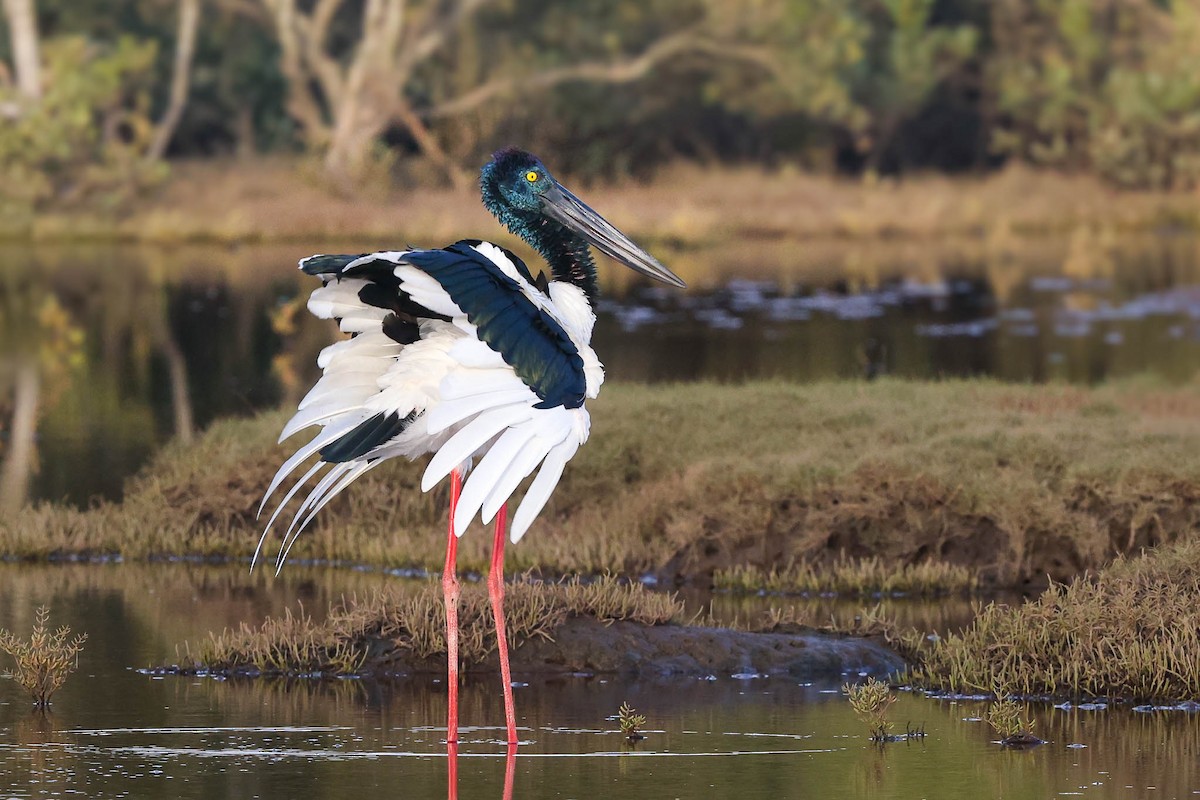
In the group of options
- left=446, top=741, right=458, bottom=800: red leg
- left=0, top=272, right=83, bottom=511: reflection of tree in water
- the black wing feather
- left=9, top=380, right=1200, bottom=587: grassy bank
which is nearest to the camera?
left=446, top=741, right=458, bottom=800: red leg

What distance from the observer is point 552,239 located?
32.2 feet

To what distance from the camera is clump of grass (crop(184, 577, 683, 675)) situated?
33.5ft

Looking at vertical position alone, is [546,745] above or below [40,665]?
below

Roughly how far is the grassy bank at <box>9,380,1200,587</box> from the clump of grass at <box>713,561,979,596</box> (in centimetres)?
5

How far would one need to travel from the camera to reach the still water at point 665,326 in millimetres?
21484

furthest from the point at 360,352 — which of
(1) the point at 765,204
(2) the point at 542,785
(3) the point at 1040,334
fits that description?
(1) the point at 765,204

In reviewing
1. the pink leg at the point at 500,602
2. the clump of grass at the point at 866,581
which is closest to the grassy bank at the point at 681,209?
the clump of grass at the point at 866,581

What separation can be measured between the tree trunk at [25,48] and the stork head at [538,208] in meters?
35.1

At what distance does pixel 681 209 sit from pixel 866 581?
32.8m

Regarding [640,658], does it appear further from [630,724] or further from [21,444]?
[21,444]

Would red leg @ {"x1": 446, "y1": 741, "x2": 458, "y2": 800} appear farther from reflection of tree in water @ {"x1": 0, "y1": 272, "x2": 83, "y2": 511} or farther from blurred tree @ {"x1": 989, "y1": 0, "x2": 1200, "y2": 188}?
blurred tree @ {"x1": 989, "y1": 0, "x2": 1200, "y2": 188}

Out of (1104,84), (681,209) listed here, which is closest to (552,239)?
(681,209)

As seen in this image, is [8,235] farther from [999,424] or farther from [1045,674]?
[1045,674]

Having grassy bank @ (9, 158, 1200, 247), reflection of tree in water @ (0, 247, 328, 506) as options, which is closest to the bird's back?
reflection of tree in water @ (0, 247, 328, 506)
